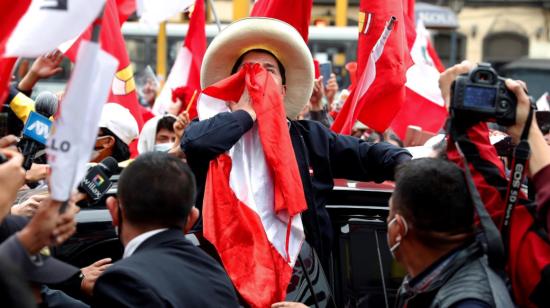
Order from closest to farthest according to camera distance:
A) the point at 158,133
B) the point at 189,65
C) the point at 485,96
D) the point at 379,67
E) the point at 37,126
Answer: the point at 485,96, the point at 37,126, the point at 379,67, the point at 158,133, the point at 189,65

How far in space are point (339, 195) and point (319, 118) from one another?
296 centimetres

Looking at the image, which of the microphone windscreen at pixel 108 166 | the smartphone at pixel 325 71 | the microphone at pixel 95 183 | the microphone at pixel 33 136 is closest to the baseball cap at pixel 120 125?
the microphone at pixel 33 136

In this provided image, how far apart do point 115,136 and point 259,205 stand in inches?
81.7

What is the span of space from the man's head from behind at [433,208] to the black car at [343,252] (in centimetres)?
94

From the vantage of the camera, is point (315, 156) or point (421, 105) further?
point (421, 105)

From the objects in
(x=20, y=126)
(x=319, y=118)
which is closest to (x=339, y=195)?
(x=20, y=126)

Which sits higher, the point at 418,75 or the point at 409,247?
the point at 409,247

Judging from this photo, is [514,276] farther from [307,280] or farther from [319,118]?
[319,118]

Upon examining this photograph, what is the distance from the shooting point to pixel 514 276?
2.67 meters

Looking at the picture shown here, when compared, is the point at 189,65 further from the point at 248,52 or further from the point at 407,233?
the point at 407,233

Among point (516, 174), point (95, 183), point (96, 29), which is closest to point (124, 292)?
point (95, 183)

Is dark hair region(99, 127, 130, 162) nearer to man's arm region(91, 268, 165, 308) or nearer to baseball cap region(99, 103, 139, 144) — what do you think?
baseball cap region(99, 103, 139, 144)

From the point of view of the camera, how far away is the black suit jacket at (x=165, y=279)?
8.63 ft

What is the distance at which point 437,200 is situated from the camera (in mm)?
2705
